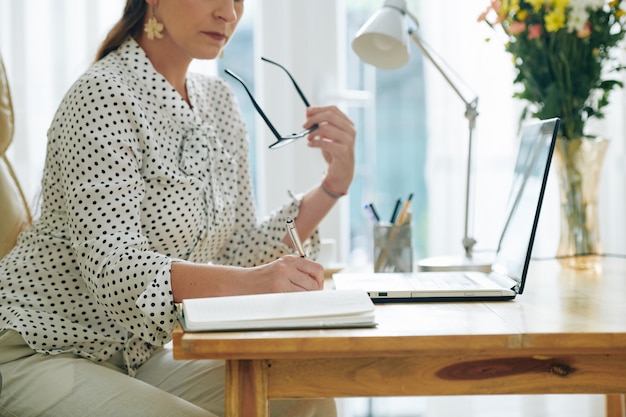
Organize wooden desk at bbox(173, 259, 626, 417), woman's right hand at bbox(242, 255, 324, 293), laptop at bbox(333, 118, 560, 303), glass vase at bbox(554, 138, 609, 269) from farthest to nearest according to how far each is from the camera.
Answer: glass vase at bbox(554, 138, 609, 269) → laptop at bbox(333, 118, 560, 303) → woman's right hand at bbox(242, 255, 324, 293) → wooden desk at bbox(173, 259, 626, 417)

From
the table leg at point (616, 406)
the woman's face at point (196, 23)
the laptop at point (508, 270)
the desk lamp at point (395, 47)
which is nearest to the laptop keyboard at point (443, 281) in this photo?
the laptop at point (508, 270)

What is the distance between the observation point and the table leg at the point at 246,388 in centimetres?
89

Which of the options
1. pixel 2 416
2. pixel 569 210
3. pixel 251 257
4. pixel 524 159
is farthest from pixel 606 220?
pixel 2 416

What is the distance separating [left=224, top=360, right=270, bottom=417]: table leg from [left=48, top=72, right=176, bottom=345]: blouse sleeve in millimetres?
154

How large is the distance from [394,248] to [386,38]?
41 cm

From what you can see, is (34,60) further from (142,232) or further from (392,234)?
(392,234)

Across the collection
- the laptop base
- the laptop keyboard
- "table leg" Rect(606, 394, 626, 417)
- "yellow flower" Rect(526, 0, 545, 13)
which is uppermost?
"yellow flower" Rect(526, 0, 545, 13)

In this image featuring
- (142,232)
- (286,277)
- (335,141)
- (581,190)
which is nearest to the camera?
(286,277)

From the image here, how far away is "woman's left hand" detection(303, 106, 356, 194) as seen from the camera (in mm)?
1450

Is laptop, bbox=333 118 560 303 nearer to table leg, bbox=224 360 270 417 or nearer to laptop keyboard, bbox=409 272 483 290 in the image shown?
laptop keyboard, bbox=409 272 483 290

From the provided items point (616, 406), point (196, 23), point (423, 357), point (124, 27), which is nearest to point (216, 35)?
point (196, 23)

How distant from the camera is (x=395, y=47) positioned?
4.93 feet

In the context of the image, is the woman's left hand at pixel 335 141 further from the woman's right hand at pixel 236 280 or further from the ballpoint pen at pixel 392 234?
the woman's right hand at pixel 236 280

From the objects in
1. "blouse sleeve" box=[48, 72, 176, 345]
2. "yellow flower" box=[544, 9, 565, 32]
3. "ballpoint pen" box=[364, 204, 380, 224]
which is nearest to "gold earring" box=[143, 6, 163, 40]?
"blouse sleeve" box=[48, 72, 176, 345]
